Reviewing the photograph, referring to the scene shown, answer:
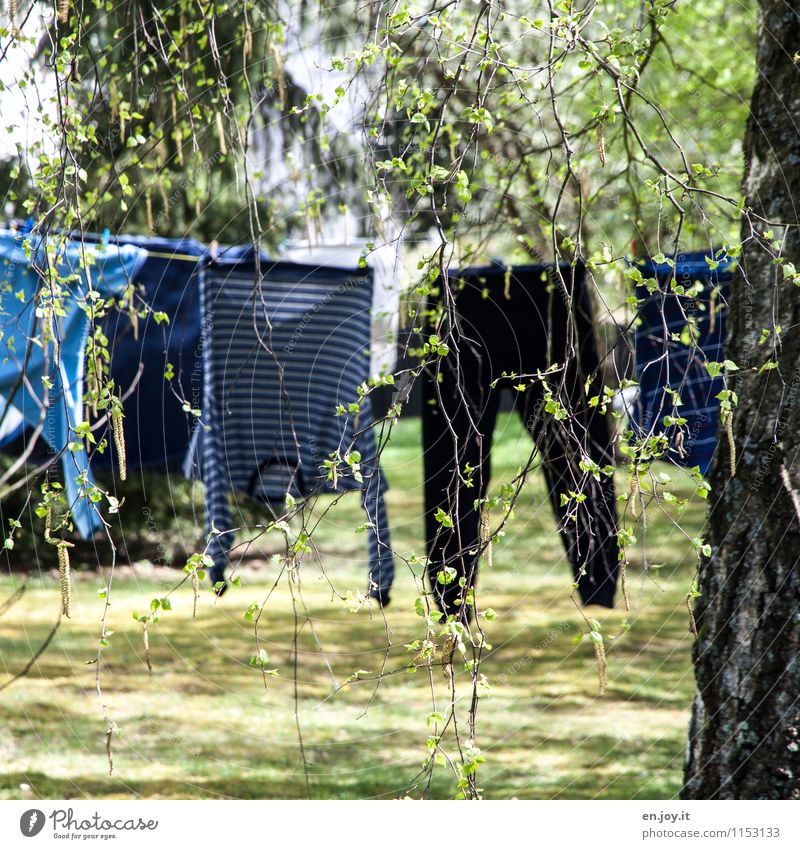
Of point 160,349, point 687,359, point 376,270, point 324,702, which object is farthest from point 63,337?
point 687,359

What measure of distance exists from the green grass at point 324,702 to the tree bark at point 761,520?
287 millimetres

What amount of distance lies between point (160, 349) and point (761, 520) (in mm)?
1704

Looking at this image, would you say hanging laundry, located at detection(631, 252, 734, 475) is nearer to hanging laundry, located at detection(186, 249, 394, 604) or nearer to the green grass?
the green grass

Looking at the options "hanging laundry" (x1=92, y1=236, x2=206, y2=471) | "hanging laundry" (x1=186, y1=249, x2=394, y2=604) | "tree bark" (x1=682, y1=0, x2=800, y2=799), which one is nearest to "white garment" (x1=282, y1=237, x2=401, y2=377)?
"hanging laundry" (x1=186, y1=249, x2=394, y2=604)

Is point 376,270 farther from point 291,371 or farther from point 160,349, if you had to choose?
point 160,349

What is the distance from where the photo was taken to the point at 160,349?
264cm

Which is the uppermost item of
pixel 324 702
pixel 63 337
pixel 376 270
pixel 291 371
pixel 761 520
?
pixel 376 270

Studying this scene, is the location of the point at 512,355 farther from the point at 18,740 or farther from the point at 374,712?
the point at 18,740

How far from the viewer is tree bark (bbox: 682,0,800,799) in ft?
6.04

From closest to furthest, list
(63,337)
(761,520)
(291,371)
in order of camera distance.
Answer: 1. (761,520)
2. (63,337)
3. (291,371)

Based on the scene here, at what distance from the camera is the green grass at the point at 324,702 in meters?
2.72

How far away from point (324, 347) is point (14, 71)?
105 centimetres

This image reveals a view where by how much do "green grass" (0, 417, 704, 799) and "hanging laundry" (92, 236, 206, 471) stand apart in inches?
24.4

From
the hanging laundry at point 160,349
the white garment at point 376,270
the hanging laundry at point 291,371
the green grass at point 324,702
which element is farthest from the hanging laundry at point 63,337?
the green grass at point 324,702
